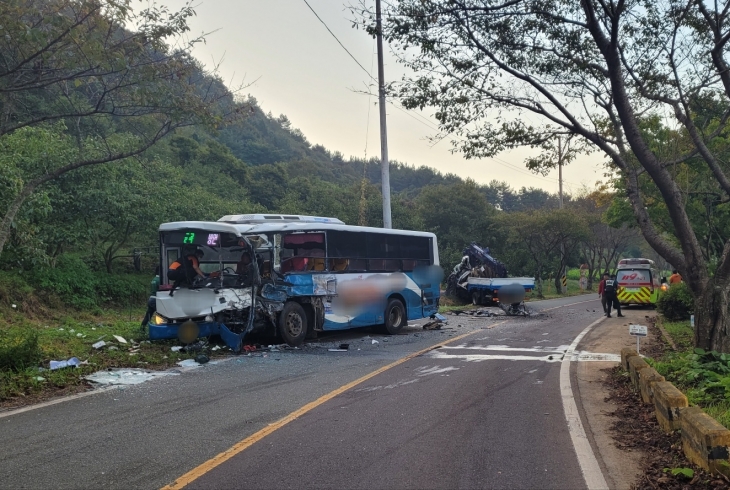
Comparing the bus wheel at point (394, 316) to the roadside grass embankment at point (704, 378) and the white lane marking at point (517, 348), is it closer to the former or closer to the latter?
the white lane marking at point (517, 348)

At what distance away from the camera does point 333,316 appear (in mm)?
14805

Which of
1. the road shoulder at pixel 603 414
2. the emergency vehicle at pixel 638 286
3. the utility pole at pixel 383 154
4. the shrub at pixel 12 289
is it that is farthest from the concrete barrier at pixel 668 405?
Answer: the emergency vehicle at pixel 638 286

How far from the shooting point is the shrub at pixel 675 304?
1998cm

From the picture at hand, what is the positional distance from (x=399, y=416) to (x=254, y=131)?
74.7 meters

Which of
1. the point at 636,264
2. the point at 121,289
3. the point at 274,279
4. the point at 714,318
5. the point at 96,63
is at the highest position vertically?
the point at 96,63

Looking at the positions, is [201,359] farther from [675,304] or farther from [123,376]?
[675,304]

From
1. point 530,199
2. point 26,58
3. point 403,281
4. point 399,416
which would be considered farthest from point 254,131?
point 399,416

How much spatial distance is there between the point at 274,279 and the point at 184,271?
197cm

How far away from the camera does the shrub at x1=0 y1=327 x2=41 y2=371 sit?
9.07 m

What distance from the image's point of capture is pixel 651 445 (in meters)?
6.12

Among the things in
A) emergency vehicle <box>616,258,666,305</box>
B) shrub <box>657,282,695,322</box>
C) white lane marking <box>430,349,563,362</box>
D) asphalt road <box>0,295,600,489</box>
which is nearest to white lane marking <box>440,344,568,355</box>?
white lane marking <box>430,349,563,362</box>

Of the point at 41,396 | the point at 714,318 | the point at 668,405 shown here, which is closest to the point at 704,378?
the point at 714,318

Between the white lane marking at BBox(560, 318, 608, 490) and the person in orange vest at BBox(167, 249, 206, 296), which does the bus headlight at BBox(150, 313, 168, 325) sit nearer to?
the person in orange vest at BBox(167, 249, 206, 296)

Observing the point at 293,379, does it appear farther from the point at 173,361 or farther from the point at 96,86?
the point at 96,86
